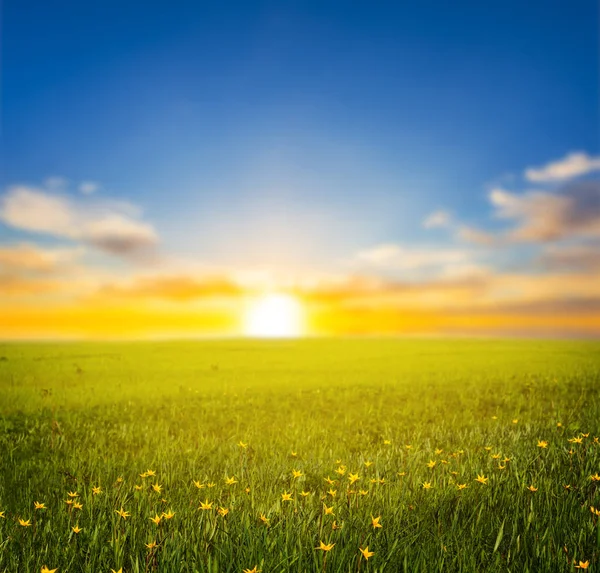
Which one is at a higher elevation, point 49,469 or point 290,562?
point 290,562

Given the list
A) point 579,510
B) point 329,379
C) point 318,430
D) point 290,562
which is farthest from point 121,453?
point 329,379

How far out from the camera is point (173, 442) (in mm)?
8641

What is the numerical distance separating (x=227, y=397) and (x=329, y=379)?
247 inches

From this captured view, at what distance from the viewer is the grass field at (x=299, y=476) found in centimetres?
363

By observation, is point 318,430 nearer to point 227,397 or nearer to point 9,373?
point 227,397

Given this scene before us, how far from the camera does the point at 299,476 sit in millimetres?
5996

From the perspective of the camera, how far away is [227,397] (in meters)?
14.4

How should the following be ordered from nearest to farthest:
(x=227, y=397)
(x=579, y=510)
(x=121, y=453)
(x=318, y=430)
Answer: (x=579, y=510), (x=121, y=453), (x=318, y=430), (x=227, y=397)

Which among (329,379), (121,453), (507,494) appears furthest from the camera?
(329,379)

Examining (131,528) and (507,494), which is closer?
(131,528)

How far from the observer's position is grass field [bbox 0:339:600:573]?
363cm

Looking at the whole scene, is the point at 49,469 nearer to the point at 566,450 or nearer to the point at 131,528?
the point at 131,528

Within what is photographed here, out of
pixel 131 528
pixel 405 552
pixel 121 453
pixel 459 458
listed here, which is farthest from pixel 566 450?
pixel 121 453

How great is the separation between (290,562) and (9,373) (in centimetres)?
2157
